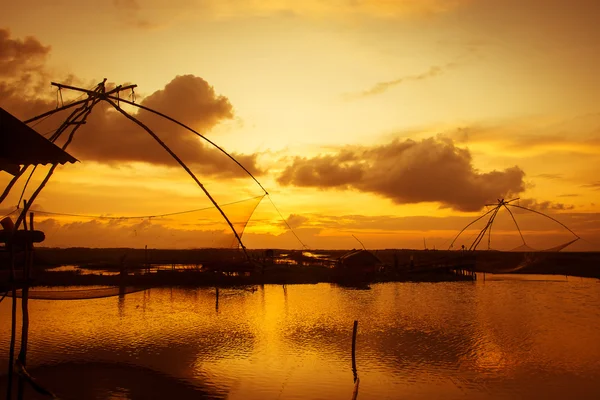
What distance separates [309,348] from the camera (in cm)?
1513

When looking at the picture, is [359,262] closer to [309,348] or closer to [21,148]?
[309,348]

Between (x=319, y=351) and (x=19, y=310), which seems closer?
(x=319, y=351)

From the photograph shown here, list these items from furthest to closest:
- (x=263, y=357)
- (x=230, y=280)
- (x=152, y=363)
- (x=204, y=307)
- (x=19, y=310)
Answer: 1. (x=230, y=280)
2. (x=204, y=307)
3. (x=19, y=310)
4. (x=263, y=357)
5. (x=152, y=363)

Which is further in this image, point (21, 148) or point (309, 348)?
point (309, 348)

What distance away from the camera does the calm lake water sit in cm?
1119

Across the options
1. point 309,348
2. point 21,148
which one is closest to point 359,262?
point 309,348

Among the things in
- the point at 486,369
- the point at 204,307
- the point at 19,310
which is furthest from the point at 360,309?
the point at 19,310

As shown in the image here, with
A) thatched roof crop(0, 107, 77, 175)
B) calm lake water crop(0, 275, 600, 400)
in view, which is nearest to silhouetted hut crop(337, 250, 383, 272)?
calm lake water crop(0, 275, 600, 400)

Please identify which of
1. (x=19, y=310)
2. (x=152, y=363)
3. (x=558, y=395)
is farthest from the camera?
(x=19, y=310)

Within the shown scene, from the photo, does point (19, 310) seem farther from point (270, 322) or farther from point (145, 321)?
point (270, 322)

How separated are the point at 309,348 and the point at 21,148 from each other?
10671mm

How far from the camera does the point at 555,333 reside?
17906 millimetres

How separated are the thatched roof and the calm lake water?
525 centimetres

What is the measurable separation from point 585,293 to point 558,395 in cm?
2233
